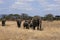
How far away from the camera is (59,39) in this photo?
17641 millimetres

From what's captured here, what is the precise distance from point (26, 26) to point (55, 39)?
1345cm

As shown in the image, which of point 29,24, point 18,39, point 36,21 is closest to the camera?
point 18,39

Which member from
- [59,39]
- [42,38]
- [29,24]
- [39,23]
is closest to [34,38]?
[42,38]

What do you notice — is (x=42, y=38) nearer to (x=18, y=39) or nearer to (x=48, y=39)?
(x=48, y=39)

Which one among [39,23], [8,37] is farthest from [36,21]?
[8,37]

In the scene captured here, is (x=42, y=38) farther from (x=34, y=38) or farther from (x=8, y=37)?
(x=8, y=37)

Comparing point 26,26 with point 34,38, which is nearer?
point 34,38

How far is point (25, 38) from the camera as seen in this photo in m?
16.5

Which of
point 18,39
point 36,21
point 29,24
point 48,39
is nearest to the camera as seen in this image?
point 18,39

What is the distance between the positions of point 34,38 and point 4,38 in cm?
284

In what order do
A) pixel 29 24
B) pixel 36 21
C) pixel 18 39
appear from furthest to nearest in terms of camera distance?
1. pixel 29 24
2. pixel 36 21
3. pixel 18 39

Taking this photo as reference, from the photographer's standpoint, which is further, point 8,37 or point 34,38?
point 34,38

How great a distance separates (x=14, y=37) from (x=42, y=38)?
262 centimetres

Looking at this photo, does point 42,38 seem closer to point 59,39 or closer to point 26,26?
point 59,39
